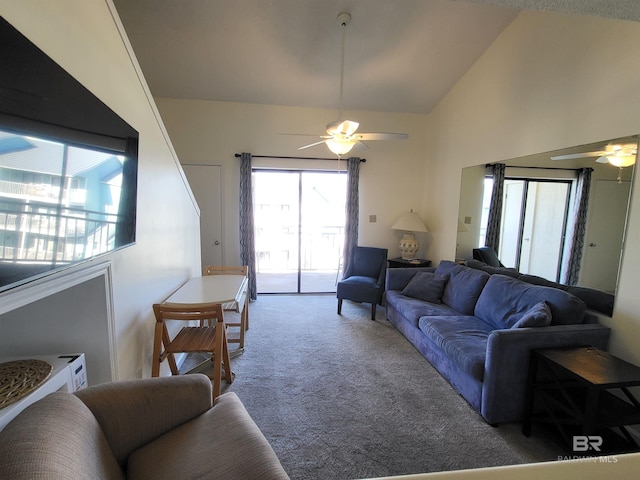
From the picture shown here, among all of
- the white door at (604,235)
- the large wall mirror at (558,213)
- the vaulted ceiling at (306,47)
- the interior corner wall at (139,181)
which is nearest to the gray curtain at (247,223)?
the vaulted ceiling at (306,47)

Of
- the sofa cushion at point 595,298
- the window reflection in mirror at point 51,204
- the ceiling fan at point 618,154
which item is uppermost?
the ceiling fan at point 618,154

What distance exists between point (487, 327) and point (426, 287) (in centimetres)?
90

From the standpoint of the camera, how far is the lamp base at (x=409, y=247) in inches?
181

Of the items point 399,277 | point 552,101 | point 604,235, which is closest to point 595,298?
point 604,235

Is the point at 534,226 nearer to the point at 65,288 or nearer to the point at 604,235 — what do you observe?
the point at 604,235

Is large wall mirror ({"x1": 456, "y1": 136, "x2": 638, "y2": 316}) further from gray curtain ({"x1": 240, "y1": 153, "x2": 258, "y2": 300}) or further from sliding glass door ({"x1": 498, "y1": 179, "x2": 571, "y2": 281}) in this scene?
gray curtain ({"x1": 240, "y1": 153, "x2": 258, "y2": 300})

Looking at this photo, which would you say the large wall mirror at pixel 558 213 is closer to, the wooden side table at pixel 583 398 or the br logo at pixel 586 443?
the wooden side table at pixel 583 398

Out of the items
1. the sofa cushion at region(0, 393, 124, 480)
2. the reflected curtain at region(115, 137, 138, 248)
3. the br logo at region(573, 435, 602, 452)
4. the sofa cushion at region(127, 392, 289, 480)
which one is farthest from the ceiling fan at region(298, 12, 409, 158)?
the br logo at region(573, 435, 602, 452)

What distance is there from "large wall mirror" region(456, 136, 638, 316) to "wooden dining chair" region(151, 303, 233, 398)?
116 inches

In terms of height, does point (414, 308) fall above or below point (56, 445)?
below

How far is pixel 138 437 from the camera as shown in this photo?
1.10 meters

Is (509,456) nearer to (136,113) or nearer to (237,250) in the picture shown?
(136,113)

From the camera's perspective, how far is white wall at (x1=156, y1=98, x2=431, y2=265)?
14.3 ft

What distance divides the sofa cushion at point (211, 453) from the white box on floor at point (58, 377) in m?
0.43
